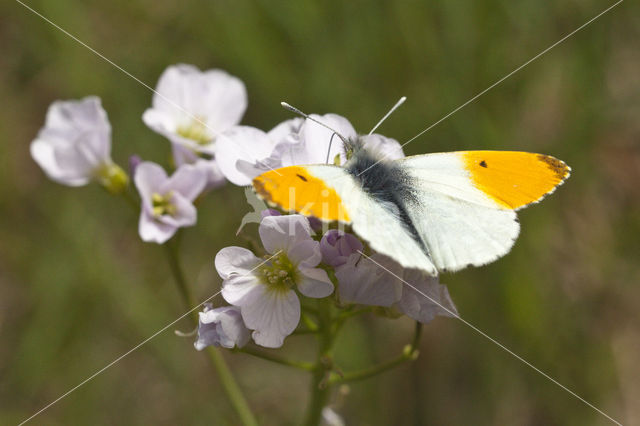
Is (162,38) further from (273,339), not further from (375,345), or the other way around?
(273,339)

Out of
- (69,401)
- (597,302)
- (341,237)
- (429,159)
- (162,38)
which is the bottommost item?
(69,401)

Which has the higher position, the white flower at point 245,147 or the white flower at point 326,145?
the white flower at point 326,145

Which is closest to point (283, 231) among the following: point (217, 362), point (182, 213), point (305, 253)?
point (305, 253)

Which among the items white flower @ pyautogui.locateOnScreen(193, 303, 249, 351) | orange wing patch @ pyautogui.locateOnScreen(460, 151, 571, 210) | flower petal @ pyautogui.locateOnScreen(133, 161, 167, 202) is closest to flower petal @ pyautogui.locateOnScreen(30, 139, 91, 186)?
flower petal @ pyautogui.locateOnScreen(133, 161, 167, 202)

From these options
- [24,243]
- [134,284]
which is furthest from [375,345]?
[24,243]

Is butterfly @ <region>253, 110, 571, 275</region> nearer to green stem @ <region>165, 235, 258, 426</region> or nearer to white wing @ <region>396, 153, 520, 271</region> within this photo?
white wing @ <region>396, 153, 520, 271</region>

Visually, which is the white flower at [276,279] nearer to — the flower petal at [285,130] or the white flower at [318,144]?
the white flower at [318,144]

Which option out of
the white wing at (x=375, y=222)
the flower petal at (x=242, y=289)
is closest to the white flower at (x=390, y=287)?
the white wing at (x=375, y=222)

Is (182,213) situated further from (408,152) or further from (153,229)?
(408,152)
